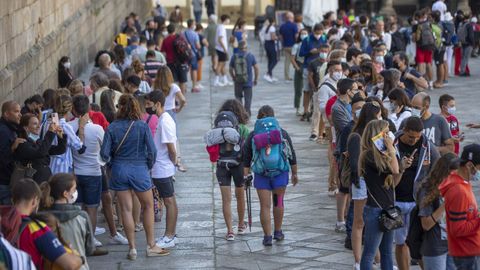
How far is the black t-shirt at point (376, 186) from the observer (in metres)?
9.73

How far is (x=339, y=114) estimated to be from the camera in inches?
487

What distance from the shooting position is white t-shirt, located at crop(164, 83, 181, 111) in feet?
49.0

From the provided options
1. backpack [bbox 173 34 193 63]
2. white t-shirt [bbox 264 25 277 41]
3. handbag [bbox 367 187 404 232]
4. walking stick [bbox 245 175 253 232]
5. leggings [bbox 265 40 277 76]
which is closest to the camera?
handbag [bbox 367 187 404 232]

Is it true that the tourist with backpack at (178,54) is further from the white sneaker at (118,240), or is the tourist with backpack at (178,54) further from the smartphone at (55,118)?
the smartphone at (55,118)

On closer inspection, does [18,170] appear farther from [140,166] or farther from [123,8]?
[123,8]

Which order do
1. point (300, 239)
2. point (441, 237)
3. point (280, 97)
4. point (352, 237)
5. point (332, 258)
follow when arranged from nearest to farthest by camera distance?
point (441, 237)
point (352, 237)
point (332, 258)
point (300, 239)
point (280, 97)

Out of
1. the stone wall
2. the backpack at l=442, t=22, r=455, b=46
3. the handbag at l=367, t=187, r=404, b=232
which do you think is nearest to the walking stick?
the handbag at l=367, t=187, r=404, b=232

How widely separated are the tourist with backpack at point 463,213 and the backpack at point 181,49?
12929 millimetres

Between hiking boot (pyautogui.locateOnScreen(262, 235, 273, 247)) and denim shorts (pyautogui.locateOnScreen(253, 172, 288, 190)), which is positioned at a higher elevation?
denim shorts (pyautogui.locateOnScreen(253, 172, 288, 190))

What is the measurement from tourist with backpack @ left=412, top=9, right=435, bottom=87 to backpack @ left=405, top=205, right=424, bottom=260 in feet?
46.3

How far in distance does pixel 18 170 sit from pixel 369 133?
3.21 metres

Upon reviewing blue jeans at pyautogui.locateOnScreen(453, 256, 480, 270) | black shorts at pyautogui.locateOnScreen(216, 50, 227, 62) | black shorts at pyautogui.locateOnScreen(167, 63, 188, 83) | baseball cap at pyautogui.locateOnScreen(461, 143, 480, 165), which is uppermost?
baseball cap at pyautogui.locateOnScreen(461, 143, 480, 165)

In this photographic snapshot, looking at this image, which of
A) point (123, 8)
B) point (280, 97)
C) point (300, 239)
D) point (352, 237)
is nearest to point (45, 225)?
point (352, 237)

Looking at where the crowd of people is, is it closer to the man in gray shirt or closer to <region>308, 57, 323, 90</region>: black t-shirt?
the man in gray shirt
